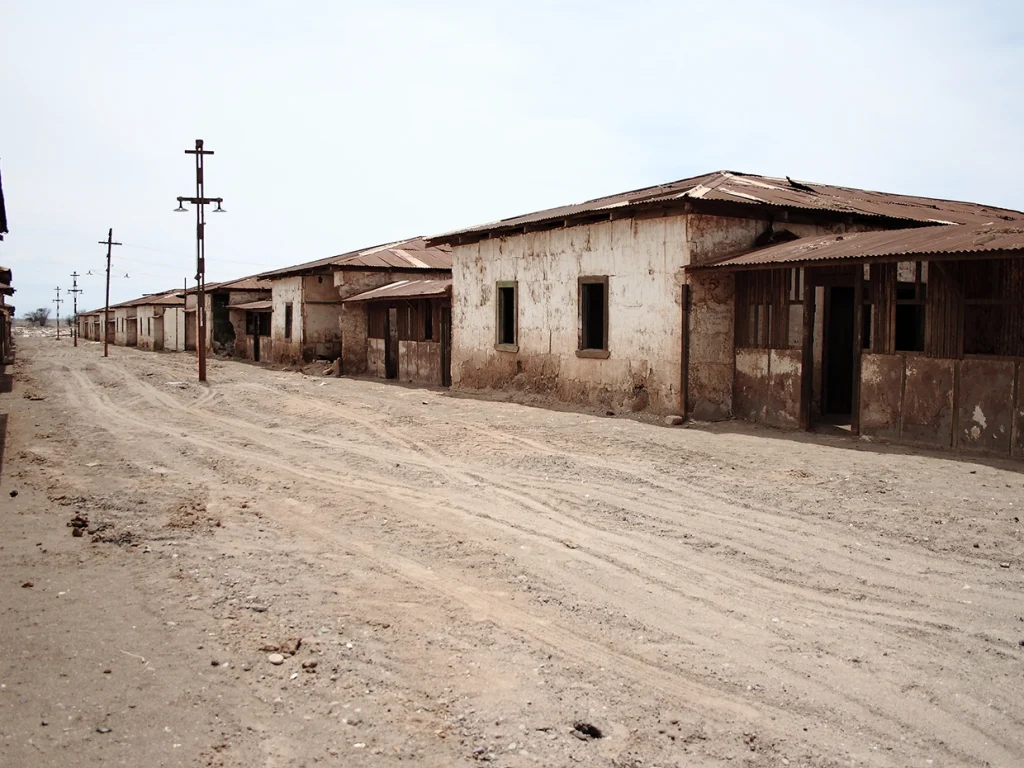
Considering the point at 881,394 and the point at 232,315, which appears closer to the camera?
the point at 881,394

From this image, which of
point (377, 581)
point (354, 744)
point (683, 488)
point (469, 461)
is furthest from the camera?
point (469, 461)

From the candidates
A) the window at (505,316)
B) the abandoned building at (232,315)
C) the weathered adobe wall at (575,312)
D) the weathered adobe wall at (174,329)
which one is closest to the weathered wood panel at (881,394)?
the weathered adobe wall at (575,312)

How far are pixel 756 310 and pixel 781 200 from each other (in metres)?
2.24

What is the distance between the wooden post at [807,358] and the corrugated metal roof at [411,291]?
10.4 m

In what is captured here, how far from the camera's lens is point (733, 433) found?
11734 millimetres

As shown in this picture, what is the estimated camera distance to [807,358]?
1163 centimetres

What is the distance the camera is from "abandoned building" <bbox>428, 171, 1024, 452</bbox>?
34.2ft

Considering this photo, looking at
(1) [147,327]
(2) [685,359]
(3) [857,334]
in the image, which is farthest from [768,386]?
(1) [147,327]

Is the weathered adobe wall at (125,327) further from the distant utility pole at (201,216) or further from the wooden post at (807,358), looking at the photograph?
the wooden post at (807,358)

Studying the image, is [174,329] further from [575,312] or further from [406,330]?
[575,312]

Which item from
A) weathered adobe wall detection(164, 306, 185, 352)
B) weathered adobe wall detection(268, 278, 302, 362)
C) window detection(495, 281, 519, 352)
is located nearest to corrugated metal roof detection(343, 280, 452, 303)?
window detection(495, 281, 519, 352)

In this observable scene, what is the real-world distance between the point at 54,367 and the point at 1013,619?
1210 inches

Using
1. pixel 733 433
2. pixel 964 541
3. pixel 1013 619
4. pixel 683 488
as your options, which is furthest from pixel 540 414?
pixel 1013 619

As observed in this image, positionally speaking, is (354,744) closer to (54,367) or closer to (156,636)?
(156,636)
